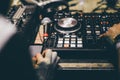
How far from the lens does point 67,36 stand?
20.3 feet

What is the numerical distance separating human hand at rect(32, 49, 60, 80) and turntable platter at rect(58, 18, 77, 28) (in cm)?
121

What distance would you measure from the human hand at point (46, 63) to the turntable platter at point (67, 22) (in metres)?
1.21

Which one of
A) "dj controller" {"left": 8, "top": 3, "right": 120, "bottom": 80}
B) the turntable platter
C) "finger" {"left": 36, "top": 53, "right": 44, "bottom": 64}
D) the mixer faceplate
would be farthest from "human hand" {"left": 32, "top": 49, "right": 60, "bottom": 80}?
the turntable platter

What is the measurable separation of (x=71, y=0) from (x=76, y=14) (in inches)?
56.3

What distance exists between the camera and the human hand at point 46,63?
15.3 feet

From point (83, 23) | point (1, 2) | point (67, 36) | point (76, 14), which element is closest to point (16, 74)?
point (1, 2)

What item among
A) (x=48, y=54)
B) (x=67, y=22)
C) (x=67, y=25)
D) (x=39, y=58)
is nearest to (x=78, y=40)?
(x=67, y=25)

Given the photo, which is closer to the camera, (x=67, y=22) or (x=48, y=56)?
(x=48, y=56)

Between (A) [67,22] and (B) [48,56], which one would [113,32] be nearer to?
(A) [67,22]

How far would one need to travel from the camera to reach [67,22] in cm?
654

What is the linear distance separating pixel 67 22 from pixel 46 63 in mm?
1929

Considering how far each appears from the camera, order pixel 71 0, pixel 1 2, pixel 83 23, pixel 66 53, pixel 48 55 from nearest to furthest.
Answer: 1. pixel 1 2
2. pixel 48 55
3. pixel 66 53
4. pixel 83 23
5. pixel 71 0

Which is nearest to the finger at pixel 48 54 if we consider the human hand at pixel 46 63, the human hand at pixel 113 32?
the human hand at pixel 46 63

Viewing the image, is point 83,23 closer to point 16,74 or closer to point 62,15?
point 62,15
